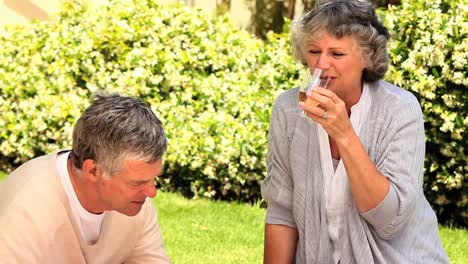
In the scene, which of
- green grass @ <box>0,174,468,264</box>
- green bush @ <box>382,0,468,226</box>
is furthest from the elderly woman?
green bush @ <box>382,0,468,226</box>

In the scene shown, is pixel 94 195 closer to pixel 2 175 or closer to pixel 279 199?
pixel 279 199

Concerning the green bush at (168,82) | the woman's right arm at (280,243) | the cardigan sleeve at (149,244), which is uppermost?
the cardigan sleeve at (149,244)

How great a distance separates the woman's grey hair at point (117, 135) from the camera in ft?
10.7

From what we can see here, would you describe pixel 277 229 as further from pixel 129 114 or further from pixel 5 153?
pixel 5 153

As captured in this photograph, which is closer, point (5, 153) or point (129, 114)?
point (129, 114)

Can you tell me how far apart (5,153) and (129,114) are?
16.6 ft

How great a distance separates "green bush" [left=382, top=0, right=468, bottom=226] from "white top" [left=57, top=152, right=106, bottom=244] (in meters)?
3.36

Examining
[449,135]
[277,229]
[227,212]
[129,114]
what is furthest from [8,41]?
[129,114]

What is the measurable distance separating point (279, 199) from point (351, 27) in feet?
2.45

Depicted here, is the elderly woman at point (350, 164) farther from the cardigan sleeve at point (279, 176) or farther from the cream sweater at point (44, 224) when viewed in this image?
the cream sweater at point (44, 224)

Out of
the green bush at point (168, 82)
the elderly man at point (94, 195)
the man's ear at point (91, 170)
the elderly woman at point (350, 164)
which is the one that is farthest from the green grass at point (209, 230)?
the man's ear at point (91, 170)

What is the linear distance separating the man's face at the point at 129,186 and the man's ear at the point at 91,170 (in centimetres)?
2

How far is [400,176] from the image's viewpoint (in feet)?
12.5

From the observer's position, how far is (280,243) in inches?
161
